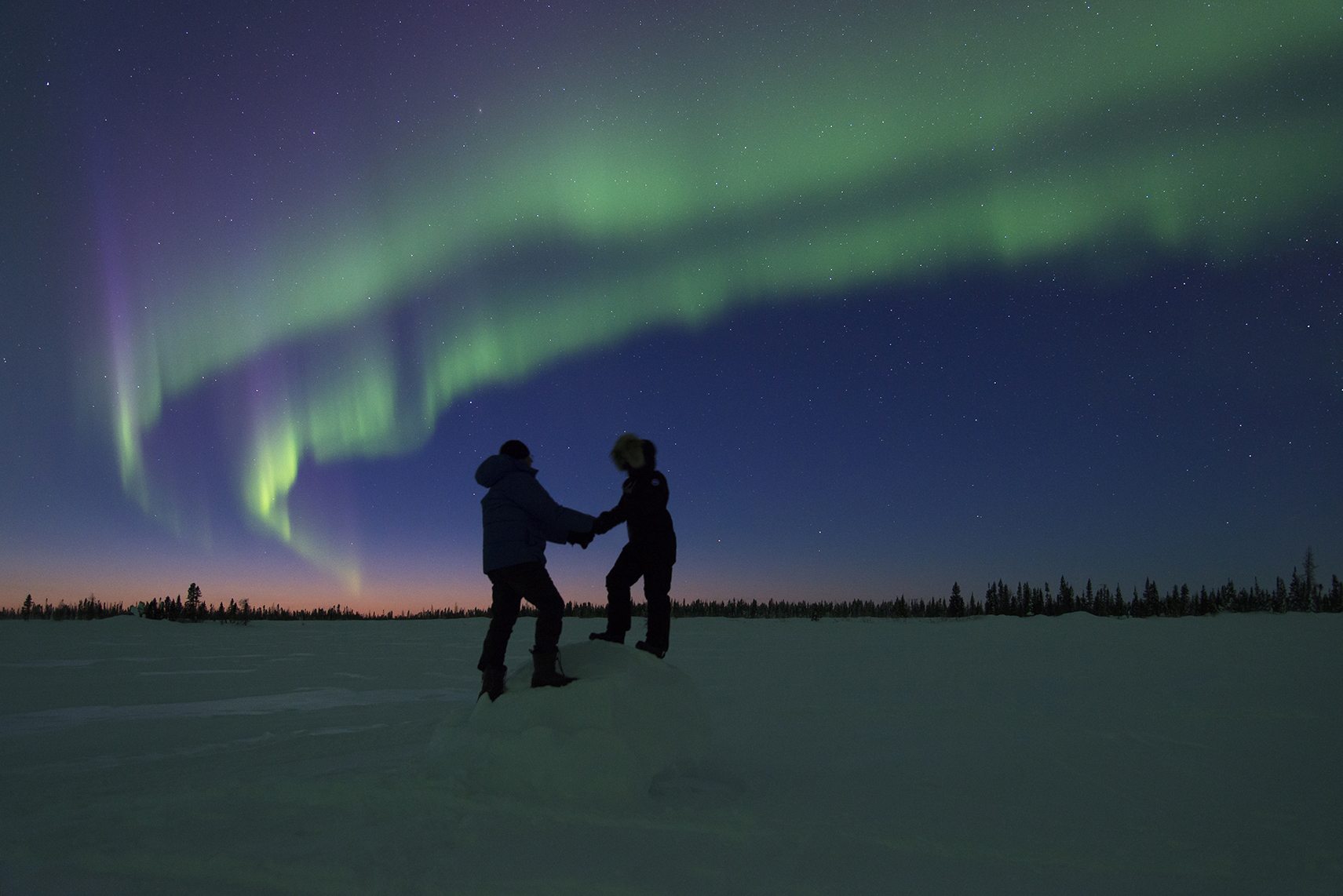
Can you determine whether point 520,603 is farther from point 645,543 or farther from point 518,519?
point 645,543

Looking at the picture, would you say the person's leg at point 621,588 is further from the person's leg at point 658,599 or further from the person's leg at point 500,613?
the person's leg at point 500,613

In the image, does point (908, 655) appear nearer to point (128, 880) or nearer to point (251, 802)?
point (251, 802)

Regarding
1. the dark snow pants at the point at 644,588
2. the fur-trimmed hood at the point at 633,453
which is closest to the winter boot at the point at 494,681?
the dark snow pants at the point at 644,588

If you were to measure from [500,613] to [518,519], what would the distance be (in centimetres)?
91

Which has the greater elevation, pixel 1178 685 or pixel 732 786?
pixel 732 786

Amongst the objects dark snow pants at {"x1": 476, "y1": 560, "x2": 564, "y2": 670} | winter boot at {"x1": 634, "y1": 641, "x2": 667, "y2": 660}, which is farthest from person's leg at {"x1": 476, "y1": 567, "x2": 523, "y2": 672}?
winter boot at {"x1": 634, "y1": 641, "x2": 667, "y2": 660}

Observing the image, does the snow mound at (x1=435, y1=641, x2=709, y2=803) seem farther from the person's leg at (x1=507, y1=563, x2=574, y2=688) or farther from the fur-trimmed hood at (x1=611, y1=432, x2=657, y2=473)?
the fur-trimmed hood at (x1=611, y1=432, x2=657, y2=473)

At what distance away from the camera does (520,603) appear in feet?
23.3

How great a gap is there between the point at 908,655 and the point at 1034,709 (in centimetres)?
702

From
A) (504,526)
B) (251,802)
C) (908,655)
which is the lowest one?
(908,655)

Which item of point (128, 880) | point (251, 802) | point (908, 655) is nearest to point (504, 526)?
point (251, 802)

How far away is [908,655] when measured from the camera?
647 inches

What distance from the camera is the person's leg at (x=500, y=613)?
22.6ft

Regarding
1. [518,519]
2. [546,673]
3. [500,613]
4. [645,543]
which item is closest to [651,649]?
[645,543]
